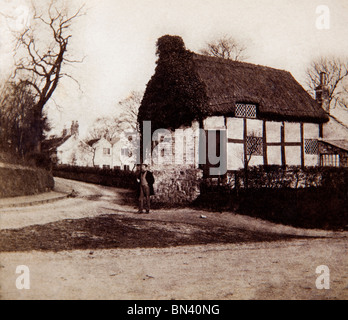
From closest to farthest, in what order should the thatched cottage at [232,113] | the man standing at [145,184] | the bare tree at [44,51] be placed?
1. the bare tree at [44,51]
2. the man standing at [145,184]
3. the thatched cottage at [232,113]

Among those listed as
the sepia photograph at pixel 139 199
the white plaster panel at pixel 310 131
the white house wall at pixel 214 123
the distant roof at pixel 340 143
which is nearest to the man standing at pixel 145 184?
the sepia photograph at pixel 139 199

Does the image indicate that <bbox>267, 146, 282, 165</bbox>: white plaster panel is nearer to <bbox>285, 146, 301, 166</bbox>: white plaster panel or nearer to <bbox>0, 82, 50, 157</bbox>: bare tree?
<bbox>285, 146, 301, 166</bbox>: white plaster panel

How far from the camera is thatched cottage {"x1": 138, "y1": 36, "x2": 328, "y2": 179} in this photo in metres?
9.84

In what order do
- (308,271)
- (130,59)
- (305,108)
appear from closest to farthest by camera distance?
(308,271)
(130,59)
(305,108)

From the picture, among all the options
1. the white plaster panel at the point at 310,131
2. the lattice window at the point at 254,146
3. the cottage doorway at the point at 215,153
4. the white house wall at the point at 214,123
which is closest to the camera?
the cottage doorway at the point at 215,153

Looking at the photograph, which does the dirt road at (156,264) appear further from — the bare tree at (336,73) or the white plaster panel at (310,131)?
the white plaster panel at (310,131)

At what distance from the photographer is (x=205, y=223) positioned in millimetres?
7863

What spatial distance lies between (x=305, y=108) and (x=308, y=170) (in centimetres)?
527

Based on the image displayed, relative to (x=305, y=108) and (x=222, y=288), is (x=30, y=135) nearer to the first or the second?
(x=222, y=288)

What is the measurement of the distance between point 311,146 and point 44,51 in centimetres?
1215

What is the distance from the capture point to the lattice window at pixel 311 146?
45.9ft

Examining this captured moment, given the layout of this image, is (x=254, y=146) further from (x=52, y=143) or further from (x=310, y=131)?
(x=52, y=143)

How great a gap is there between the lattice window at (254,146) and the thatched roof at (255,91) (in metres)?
1.07
